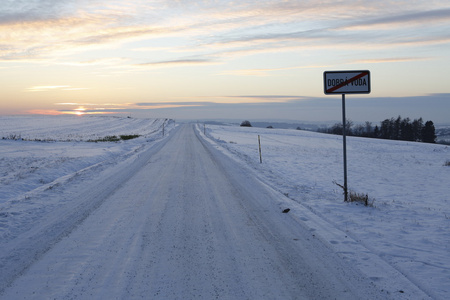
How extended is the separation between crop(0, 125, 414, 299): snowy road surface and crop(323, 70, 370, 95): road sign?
10.7 ft

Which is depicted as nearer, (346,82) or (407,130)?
(346,82)

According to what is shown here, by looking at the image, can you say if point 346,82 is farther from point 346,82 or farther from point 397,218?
point 397,218

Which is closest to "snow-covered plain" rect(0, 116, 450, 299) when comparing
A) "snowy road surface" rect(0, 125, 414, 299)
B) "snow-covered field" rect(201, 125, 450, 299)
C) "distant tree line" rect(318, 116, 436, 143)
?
"snow-covered field" rect(201, 125, 450, 299)

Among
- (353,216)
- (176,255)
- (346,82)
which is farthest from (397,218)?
(176,255)

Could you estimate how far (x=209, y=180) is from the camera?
1129cm

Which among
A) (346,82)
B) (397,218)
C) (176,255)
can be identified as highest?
(346,82)

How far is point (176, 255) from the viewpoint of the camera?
200 inches

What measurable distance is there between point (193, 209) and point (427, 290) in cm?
483

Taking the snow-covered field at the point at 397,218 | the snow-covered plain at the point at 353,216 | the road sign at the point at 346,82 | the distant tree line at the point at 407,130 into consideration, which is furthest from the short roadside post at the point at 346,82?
the distant tree line at the point at 407,130

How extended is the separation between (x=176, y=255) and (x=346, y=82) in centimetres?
621

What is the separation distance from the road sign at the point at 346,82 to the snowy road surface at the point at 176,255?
3.26m

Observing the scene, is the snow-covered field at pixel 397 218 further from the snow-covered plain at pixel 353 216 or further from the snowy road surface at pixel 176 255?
the snowy road surface at pixel 176 255

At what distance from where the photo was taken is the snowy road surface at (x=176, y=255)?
4.07 m

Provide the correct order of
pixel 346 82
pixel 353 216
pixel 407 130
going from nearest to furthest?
pixel 353 216, pixel 346 82, pixel 407 130
